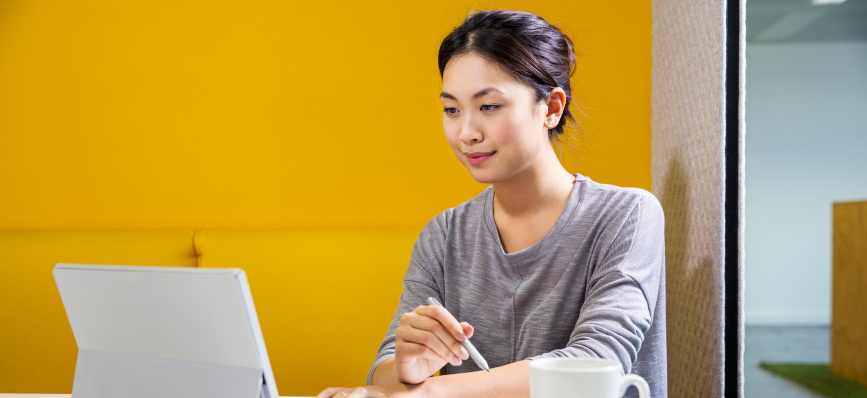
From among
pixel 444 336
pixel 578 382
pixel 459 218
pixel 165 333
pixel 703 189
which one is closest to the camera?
pixel 578 382

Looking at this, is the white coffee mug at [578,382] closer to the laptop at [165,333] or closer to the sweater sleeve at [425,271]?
the laptop at [165,333]

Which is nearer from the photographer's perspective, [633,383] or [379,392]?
[633,383]

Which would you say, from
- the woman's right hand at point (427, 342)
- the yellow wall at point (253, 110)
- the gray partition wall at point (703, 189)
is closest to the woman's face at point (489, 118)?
the woman's right hand at point (427, 342)

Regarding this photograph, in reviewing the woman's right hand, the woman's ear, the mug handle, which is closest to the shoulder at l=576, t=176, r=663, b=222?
the woman's ear

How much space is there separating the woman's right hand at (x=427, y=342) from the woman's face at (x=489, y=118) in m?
0.36

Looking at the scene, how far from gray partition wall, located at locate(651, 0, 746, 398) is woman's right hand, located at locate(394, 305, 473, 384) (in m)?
0.76

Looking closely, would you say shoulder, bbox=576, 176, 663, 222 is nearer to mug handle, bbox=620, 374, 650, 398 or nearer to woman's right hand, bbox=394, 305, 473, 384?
woman's right hand, bbox=394, 305, 473, 384

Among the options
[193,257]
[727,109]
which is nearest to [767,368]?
[727,109]

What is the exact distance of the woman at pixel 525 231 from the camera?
1.01m

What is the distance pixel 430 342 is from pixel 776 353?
2.86 ft

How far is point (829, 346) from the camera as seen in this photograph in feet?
3.34


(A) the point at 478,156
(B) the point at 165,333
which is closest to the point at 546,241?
(A) the point at 478,156

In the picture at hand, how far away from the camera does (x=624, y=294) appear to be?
0.90 metres

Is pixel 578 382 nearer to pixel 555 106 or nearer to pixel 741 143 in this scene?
pixel 555 106
